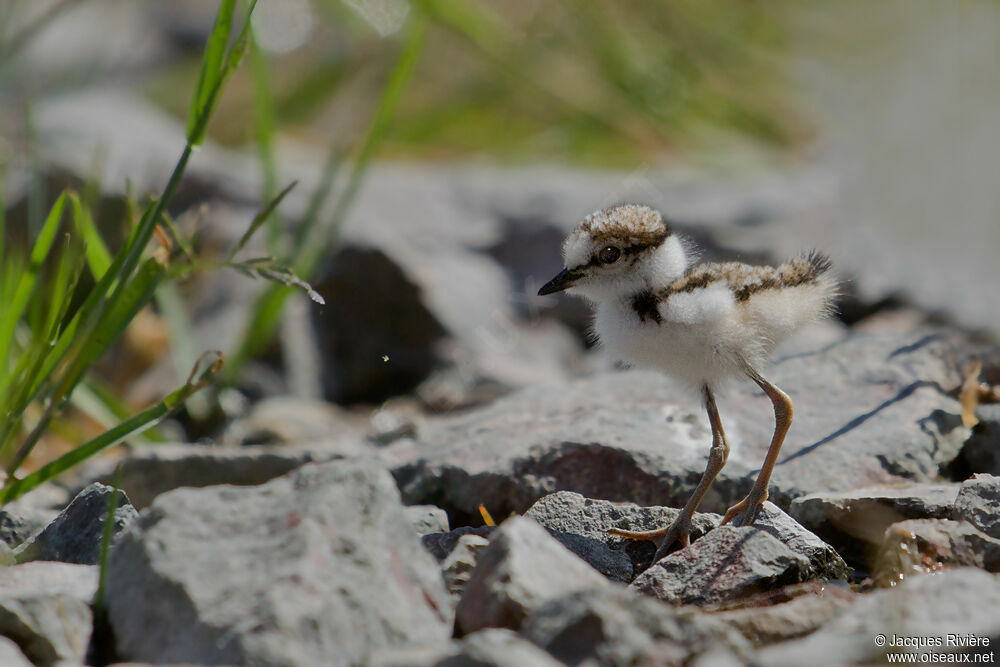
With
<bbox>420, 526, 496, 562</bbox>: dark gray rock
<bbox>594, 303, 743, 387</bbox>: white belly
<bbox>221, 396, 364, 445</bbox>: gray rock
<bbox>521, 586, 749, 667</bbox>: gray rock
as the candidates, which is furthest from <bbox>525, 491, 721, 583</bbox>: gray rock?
<bbox>221, 396, 364, 445</bbox>: gray rock

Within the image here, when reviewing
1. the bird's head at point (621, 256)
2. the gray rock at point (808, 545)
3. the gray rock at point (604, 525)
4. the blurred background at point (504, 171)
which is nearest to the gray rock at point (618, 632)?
the gray rock at point (808, 545)

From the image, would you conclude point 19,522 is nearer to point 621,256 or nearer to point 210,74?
point 210,74

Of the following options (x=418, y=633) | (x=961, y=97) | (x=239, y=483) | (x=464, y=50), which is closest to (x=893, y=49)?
(x=961, y=97)

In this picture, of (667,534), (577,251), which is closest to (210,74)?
(577,251)

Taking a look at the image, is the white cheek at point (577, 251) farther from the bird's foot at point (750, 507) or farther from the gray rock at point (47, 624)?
the gray rock at point (47, 624)

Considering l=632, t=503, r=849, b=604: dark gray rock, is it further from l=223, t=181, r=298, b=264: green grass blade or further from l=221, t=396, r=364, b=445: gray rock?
l=221, t=396, r=364, b=445: gray rock
